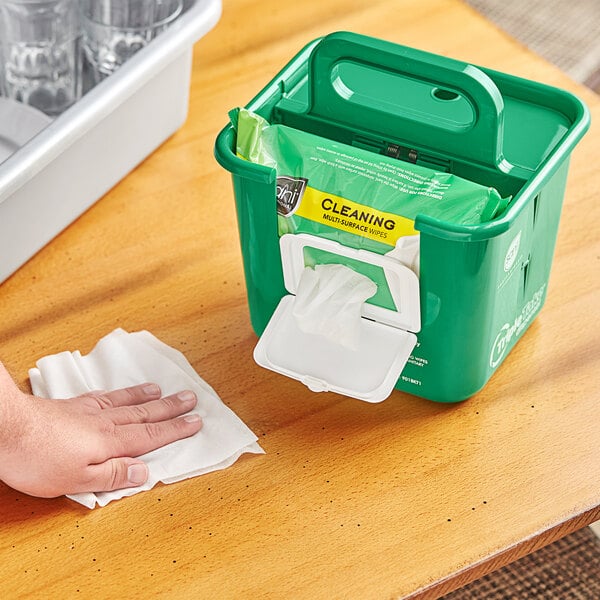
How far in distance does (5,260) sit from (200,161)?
0.27 metres

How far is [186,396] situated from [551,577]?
2.10 ft

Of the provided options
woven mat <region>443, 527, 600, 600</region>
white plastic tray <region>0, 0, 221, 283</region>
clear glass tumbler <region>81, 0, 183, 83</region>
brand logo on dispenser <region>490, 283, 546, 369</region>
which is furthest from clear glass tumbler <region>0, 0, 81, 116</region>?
woven mat <region>443, 527, 600, 600</region>

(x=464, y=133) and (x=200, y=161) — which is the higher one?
(x=464, y=133)

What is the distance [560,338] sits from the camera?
986 mm

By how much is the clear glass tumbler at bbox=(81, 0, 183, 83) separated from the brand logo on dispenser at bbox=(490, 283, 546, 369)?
1.71 feet

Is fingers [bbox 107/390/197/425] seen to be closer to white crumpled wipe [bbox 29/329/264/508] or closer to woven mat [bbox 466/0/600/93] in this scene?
white crumpled wipe [bbox 29/329/264/508]

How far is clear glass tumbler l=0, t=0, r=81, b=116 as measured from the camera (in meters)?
1.17

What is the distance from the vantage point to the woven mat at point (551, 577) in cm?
130

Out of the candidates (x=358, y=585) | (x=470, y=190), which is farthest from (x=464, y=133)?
(x=358, y=585)

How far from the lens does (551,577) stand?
1320mm

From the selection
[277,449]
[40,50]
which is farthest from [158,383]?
[40,50]

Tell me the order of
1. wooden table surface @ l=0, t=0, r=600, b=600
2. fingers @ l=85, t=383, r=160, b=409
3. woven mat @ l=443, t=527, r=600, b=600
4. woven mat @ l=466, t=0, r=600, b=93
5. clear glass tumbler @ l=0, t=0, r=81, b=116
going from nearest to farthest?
wooden table surface @ l=0, t=0, r=600, b=600 → fingers @ l=85, t=383, r=160, b=409 → clear glass tumbler @ l=0, t=0, r=81, b=116 → woven mat @ l=443, t=527, r=600, b=600 → woven mat @ l=466, t=0, r=600, b=93

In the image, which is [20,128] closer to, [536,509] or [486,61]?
[486,61]

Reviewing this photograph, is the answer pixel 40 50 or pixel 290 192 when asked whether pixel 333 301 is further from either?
pixel 40 50
